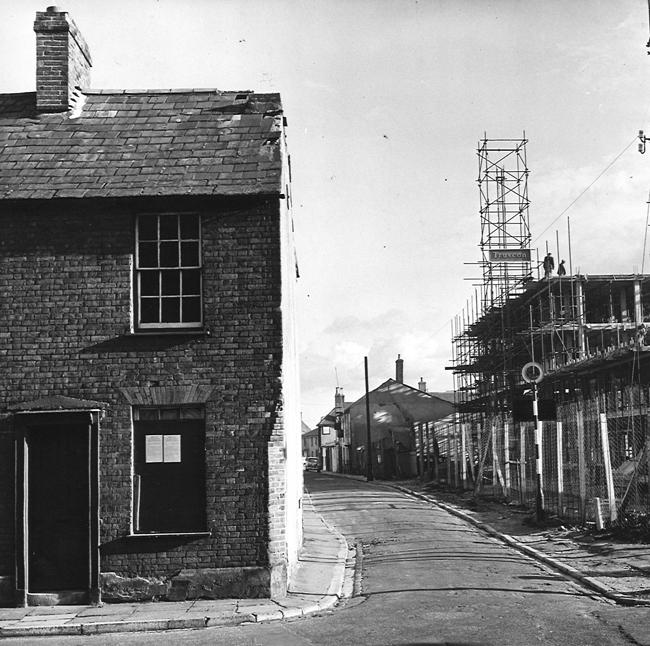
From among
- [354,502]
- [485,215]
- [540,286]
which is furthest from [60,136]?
[485,215]

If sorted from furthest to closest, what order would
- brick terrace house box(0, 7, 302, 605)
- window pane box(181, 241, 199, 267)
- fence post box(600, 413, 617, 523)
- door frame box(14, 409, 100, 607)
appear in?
1. fence post box(600, 413, 617, 523)
2. window pane box(181, 241, 199, 267)
3. brick terrace house box(0, 7, 302, 605)
4. door frame box(14, 409, 100, 607)

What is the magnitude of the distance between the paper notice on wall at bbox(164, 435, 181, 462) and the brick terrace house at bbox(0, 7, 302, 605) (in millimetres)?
21

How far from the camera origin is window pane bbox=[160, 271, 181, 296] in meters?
12.9

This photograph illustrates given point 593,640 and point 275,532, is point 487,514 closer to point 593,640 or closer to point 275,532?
point 275,532

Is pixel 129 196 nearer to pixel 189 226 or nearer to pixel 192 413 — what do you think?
pixel 189 226

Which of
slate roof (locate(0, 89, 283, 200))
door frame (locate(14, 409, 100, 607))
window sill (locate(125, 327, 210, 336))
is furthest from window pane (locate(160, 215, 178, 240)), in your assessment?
door frame (locate(14, 409, 100, 607))

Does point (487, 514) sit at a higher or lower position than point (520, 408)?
lower

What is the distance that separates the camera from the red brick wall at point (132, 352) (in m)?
12.1

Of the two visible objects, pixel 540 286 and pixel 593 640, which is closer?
pixel 593 640

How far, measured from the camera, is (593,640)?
336 inches

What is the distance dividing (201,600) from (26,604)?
2421mm

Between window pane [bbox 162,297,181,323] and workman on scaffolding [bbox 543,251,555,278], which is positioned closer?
window pane [bbox 162,297,181,323]

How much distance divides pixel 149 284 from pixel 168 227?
36.1 inches

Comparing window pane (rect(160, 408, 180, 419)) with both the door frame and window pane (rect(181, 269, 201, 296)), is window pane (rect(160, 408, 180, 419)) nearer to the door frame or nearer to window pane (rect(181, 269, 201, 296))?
the door frame
